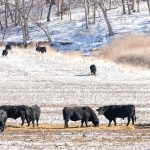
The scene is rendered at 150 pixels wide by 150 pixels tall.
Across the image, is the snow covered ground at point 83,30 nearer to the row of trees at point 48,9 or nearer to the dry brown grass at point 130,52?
the row of trees at point 48,9

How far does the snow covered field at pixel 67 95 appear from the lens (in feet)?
69.1

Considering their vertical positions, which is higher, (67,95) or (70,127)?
(67,95)

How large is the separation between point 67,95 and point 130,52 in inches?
830

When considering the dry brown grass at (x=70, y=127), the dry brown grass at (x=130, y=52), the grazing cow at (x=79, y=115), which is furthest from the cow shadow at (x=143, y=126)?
the dry brown grass at (x=130, y=52)

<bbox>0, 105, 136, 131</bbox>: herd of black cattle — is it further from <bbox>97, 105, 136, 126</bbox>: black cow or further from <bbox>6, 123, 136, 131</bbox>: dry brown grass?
<bbox>6, 123, 136, 131</bbox>: dry brown grass

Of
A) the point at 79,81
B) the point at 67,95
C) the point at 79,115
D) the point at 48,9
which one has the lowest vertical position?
the point at 79,115

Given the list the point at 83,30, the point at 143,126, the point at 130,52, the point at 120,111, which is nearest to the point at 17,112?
the point at 120,111

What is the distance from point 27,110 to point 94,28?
58.4 meters

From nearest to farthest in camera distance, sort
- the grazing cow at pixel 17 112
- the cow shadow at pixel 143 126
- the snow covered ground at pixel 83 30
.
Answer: the cow shadow at pixel 143 126 → the grazing cow at pixel 17 112 → the snow covered ground at pixel 83 30

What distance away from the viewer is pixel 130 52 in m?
57.4

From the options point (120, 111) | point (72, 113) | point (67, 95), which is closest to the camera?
point (72, 113)

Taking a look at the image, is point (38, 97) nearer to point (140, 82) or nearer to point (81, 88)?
point (81, 88)

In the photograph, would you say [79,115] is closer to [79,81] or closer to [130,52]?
[79,81]

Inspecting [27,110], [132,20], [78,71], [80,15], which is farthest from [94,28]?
[27,110]
